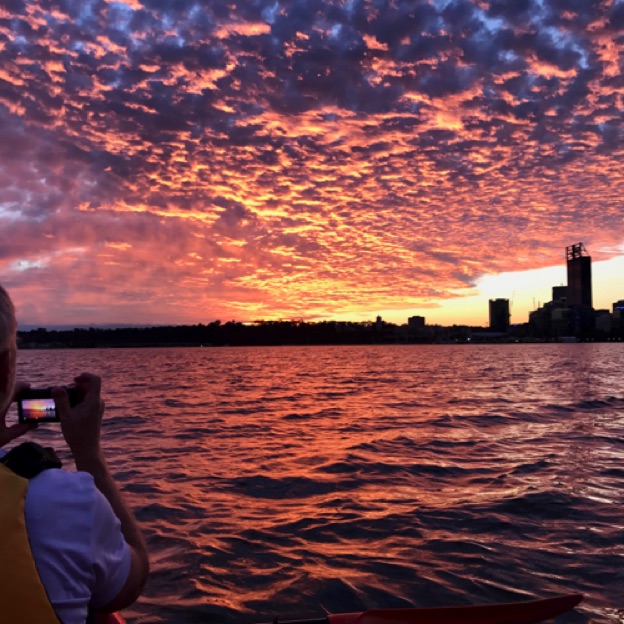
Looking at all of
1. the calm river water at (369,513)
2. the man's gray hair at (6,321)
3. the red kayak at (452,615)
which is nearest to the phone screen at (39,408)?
the man's gray hair at (6,321)

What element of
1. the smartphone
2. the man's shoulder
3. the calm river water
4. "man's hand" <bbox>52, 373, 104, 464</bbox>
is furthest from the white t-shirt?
the calm river water

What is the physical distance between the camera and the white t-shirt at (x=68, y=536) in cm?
175

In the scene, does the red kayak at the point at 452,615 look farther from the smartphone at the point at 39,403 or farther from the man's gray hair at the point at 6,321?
the man's gray hair at the point at 6,321

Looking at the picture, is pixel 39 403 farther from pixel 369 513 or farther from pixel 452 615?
pixel 369 513

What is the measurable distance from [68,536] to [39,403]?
61 centimetres

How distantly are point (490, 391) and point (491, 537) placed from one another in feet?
86.6

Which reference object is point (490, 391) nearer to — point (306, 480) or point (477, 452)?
point (477, 452)

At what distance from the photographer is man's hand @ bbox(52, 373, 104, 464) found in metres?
2.10

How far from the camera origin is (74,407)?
84.1 inches

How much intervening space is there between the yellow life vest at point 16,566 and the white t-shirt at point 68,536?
3cm

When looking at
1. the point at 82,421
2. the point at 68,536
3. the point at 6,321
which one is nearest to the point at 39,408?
the point at 82,421

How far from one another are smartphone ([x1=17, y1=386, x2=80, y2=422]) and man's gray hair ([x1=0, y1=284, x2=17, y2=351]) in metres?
0.34

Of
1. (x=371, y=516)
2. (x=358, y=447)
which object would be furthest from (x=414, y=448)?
(x=371, y=516)

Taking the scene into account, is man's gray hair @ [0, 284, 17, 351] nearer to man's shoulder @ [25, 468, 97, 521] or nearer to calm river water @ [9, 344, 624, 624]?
man's shoulder @ [25, 468, 97, 521]
